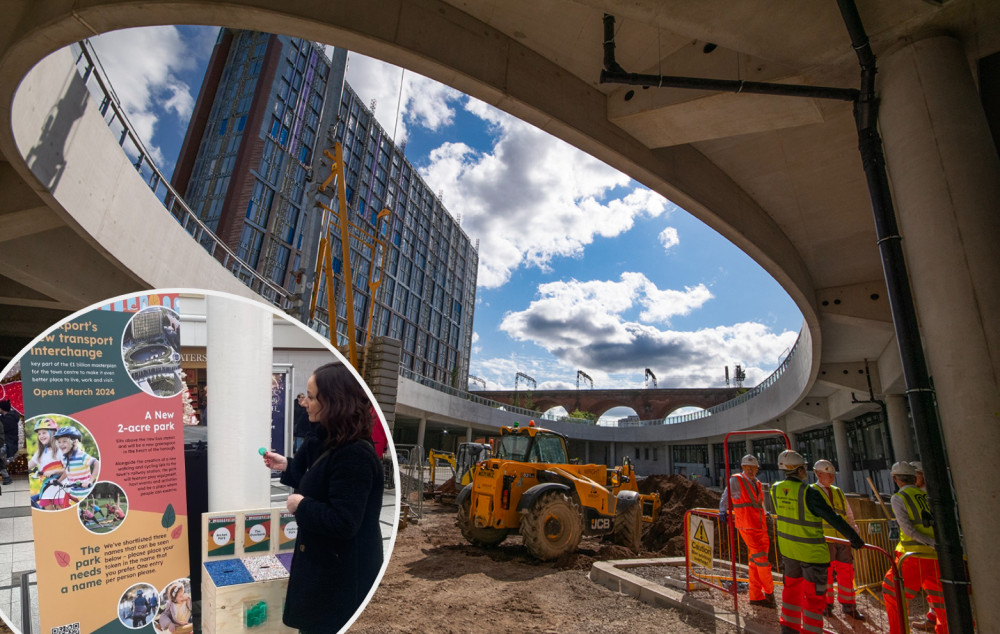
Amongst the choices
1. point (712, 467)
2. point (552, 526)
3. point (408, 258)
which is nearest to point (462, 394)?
point (712, 467)

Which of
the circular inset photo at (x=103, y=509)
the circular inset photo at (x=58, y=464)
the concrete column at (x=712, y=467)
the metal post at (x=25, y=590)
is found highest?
the circular inset photo at (x=58, y=464)

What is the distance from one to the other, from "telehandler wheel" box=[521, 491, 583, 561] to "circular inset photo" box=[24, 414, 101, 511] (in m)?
8.39

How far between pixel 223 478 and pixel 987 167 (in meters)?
5.71

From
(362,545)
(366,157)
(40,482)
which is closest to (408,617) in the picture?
(362,545)

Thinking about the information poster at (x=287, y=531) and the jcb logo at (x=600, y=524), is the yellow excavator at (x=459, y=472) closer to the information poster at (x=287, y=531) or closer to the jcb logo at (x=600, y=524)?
the jcb logo at (x=600, y=524)

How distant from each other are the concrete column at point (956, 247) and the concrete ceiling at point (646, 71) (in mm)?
549

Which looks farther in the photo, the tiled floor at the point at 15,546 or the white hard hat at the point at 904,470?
the white hard hat at the point at 904,470

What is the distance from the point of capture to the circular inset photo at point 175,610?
5.83ft

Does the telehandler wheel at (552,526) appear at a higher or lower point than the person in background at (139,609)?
lower

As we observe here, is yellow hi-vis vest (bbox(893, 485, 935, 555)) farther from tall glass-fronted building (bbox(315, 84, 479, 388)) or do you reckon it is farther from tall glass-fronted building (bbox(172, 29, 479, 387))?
tall glass-fronted building (bbox(315, 84, 479, 388))

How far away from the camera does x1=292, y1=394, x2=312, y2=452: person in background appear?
1987mm

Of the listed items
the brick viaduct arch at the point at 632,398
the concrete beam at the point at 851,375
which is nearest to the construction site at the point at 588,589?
the concrete beam at the point at 851,375

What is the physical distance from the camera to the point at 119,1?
461 centimetres

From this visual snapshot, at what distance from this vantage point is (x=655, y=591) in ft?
23.6
